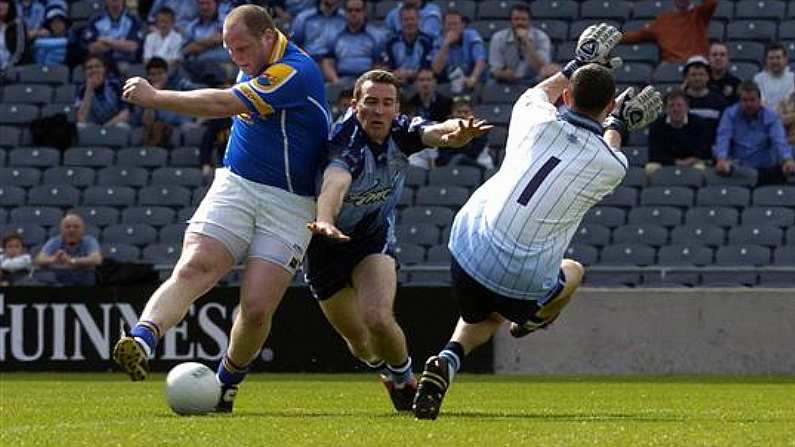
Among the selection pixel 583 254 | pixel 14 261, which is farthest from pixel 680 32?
pixel 14 261

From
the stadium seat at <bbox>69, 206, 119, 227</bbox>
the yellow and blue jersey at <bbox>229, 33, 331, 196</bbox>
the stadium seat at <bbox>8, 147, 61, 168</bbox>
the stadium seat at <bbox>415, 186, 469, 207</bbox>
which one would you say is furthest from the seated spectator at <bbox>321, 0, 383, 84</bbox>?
the yellow and blue jersey at <bbox>229, 33, 331, 196</bbox>

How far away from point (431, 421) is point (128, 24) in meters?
13.3

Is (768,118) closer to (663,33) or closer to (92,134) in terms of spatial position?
(663,33)

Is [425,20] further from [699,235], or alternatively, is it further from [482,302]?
[482,302]

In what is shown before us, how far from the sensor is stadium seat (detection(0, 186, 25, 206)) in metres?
20.2

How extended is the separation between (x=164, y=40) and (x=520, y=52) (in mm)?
4087

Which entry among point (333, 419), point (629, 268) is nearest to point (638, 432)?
point (333, 419)

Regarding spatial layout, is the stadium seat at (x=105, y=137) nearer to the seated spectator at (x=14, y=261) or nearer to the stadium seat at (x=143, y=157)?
the stadium seat at (x=143, y=157)

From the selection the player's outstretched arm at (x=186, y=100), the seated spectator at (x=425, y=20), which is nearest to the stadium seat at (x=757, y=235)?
the seated spectator at (x=425, y=20)

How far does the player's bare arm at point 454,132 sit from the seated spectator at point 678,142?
9128 millimetres

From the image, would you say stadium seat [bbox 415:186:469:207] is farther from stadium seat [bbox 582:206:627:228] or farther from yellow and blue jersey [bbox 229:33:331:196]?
yellow and blue jersey [bbox 229:33:331:196]

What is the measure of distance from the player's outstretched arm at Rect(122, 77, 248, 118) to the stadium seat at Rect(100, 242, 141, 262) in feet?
31.3

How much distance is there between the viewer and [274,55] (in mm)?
10078

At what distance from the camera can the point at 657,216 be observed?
18766mm
